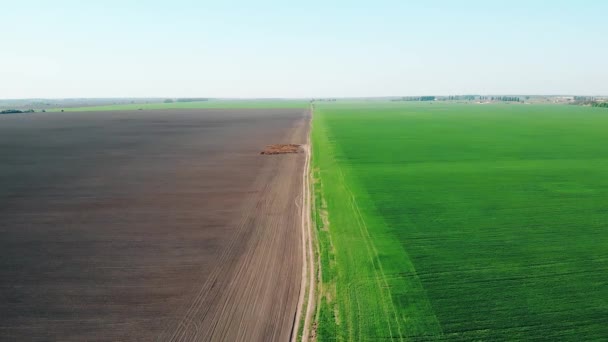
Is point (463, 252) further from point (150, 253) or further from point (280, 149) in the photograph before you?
point (280, 149)

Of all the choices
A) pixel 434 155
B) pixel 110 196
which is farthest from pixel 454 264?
pixel 434 155

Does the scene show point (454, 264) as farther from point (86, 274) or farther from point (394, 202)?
point (86, 274)

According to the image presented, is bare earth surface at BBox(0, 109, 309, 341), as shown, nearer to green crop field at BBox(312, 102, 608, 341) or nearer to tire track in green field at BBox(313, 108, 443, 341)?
tire track in green field at BBox(313, 108, 443, 341)

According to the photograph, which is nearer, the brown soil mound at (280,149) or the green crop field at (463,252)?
the green crop field at (463,252)

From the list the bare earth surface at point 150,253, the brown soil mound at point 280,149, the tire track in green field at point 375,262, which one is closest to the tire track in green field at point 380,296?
the tire track in green field at point 375,262

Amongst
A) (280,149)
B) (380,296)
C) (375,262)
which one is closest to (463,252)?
(375,262)

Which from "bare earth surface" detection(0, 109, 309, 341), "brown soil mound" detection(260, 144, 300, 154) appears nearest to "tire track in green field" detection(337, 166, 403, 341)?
"bare earth surface" detection(0, 109, 309, 341)

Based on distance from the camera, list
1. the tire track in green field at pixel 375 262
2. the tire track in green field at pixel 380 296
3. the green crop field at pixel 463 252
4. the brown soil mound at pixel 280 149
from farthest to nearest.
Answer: the brown soil mound at pixel 280 149, the tire track in green field at pixel 375 262, the green crop field at pixel 463 252, the tire track in green field at pixel 380 296

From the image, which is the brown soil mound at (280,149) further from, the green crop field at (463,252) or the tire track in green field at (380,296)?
the tire track in green field at (380,296)
